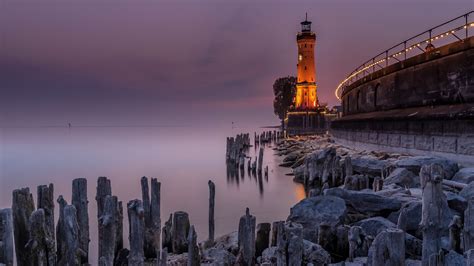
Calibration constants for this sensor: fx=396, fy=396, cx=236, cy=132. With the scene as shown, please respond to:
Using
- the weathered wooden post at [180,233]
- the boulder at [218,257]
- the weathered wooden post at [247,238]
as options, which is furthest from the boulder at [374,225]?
the weathered wooden post at [180,233]

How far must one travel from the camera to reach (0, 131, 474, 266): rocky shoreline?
570 cm

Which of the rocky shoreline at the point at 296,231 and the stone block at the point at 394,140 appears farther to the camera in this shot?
the stone block at the point at 394,140

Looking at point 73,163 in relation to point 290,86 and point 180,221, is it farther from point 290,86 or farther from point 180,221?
point 290,86

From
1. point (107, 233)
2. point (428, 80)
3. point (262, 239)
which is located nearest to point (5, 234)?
point (107, 233)

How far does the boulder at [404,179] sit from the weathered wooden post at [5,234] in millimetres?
9749

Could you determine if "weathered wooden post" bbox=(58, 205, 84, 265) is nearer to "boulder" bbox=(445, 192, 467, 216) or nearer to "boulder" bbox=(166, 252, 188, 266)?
"boulder" bbox=(166, 252, 188, 266)

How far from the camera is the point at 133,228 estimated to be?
23.2 feet

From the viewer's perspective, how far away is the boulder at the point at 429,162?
11586 mm

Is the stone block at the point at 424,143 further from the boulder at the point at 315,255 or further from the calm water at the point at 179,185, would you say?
the boulder at the point at 315,255

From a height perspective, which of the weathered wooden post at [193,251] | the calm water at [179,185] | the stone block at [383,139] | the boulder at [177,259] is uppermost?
the stone block at [383,139]

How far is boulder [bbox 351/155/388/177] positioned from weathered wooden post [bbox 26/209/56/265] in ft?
40.5

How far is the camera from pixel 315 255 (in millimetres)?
6840

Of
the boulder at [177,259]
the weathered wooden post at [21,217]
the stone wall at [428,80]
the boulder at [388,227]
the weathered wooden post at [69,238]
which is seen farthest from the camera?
the stone wall at [428,80]

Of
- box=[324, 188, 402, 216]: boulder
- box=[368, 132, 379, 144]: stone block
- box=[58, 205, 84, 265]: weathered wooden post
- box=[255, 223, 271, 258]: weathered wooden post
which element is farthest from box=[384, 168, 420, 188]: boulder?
box=[368, 132, 379, 144]: stone block
